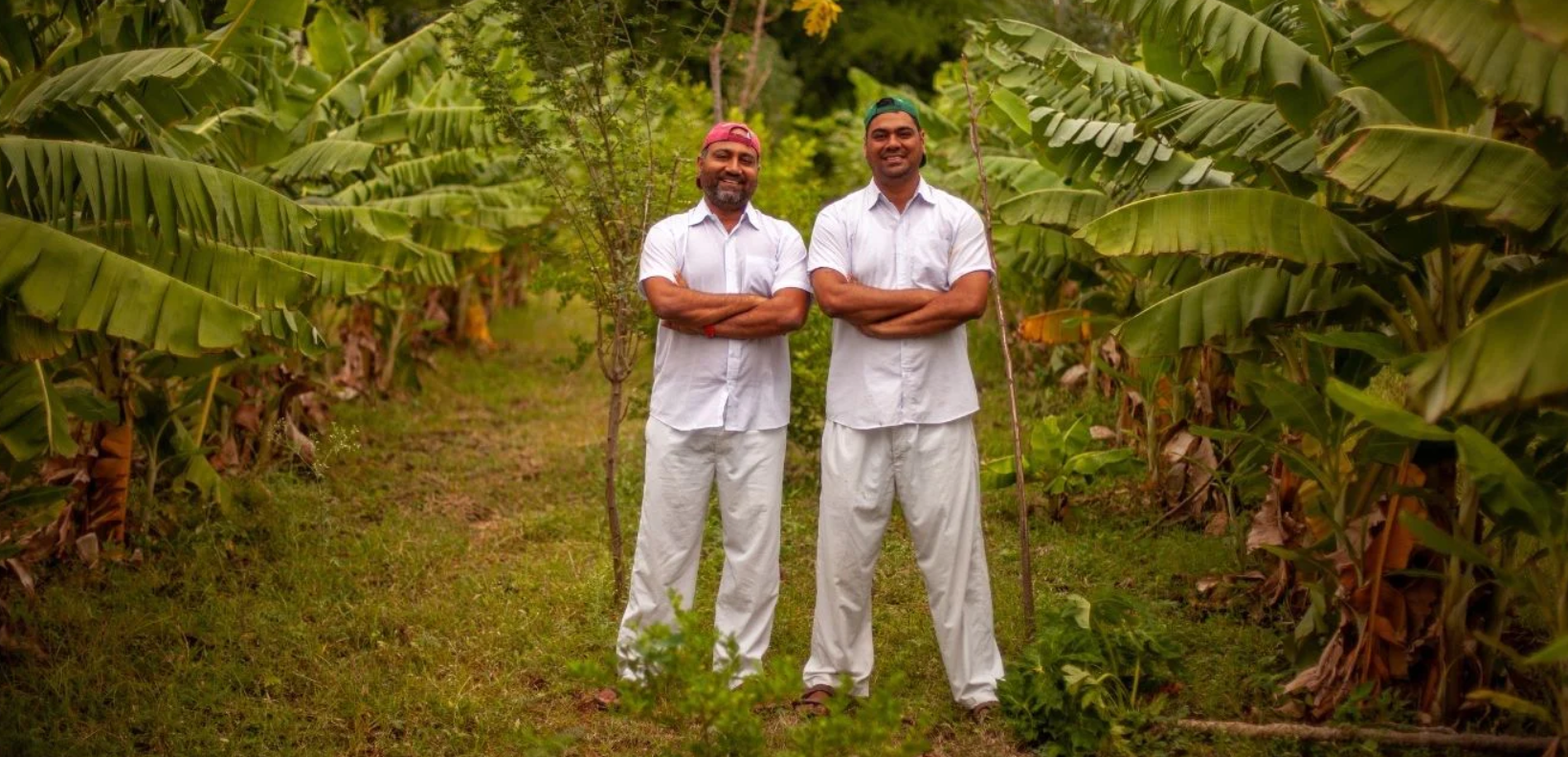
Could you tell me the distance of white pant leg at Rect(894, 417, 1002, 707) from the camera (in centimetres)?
512

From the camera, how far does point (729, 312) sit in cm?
525

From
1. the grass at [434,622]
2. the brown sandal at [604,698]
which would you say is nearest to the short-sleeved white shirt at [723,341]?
the grass at [434,622]

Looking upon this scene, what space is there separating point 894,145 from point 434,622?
10.2 feet

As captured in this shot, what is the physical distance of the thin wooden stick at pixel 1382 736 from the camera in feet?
15.7

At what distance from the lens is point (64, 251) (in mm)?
4984

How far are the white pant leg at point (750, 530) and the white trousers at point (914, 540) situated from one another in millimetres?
191

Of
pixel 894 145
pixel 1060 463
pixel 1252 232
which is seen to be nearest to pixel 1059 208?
pixel 1060 463

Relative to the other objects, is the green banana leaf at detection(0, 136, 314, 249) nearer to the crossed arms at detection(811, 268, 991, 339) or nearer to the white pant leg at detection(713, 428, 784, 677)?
the white pant leg at detection(713, 428, 784, 677)

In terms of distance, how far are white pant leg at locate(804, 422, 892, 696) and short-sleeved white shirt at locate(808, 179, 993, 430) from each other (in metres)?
0.11

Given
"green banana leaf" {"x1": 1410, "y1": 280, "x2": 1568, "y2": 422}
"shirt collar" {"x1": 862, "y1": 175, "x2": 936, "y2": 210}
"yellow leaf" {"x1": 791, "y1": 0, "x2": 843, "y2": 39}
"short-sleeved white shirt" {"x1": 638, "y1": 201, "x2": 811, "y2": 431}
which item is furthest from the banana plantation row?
"short-sleeved white shirt" {"x1": 638, "y1": 201, "x2": 811, "y2": 431}

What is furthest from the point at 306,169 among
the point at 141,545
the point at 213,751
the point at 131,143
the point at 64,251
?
the point at 213,751

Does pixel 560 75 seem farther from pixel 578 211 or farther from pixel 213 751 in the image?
pixel 213 751

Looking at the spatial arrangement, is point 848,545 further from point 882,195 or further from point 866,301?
point 882,195

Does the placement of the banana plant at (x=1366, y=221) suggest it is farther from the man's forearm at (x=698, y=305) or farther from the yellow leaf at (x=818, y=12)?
the yellow leaf at (x=818, y=12)
